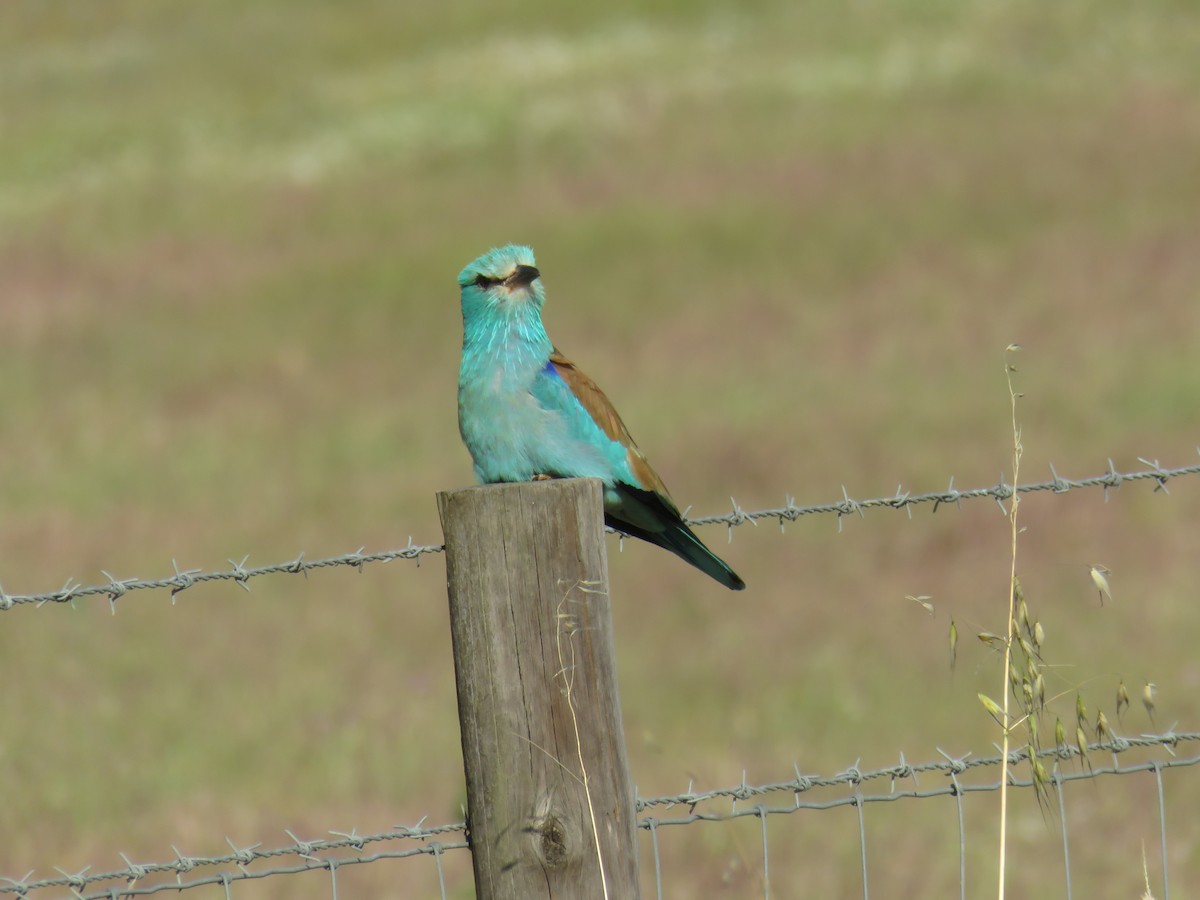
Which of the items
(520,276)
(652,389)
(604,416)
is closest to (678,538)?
(604,416)

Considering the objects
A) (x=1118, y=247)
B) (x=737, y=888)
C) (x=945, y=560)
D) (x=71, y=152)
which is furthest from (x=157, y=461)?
(x=71, y=152)

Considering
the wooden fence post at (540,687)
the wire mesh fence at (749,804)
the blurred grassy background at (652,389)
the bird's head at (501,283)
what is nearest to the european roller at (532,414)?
the bird's head at (501,283)

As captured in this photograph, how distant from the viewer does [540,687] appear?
9.83 feet

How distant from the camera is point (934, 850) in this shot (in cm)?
636

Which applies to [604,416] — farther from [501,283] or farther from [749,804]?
[749,804]

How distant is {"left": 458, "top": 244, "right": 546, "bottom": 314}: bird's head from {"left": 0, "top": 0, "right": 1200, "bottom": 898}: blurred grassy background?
4.94 feet

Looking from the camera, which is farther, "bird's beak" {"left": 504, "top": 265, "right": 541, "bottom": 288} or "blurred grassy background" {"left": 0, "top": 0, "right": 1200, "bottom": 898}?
"blurred grassy background" {"left": 0, "top": 0, "right": 1200, "bottom": 898}

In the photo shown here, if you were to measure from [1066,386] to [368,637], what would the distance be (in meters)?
6.97

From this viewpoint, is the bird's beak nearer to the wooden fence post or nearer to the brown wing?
the brown wing

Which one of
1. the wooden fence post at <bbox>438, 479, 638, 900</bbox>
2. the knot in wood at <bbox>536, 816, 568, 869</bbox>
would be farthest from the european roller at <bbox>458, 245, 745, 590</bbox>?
the knot in wood at <bbox>536, 816, 568, 869</bbox>

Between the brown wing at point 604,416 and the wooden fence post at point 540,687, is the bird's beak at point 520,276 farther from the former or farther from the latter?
the wooden fence post at point 540,687

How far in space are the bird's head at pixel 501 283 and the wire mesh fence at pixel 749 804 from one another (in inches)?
26.6

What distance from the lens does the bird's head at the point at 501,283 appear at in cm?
424

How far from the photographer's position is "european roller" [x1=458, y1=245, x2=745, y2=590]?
13.5 ft
